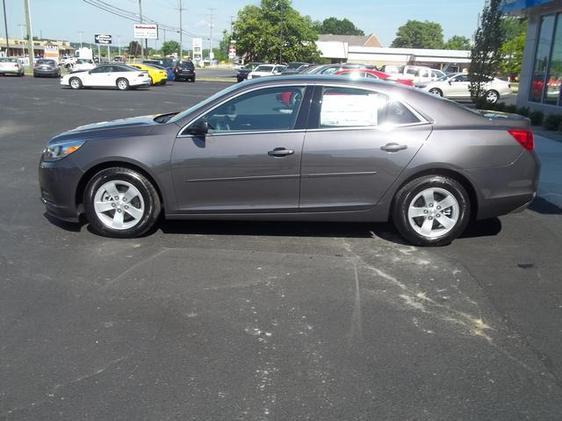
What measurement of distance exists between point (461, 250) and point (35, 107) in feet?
57.8

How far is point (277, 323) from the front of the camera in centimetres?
384

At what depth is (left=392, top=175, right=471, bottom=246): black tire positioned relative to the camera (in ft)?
17.6

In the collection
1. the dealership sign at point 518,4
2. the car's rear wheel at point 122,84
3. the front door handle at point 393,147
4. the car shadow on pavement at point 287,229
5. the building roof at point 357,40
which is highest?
the building roof at point 357,40

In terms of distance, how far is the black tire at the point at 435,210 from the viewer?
17.6 ft

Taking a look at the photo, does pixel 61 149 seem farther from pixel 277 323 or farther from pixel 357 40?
pixel 357 40

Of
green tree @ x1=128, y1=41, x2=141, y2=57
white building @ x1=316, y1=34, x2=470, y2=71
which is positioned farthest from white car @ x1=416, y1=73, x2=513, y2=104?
green tree @ x1=128, y1=41, x2=141, y2=57

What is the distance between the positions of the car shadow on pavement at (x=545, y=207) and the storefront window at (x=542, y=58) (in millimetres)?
12468

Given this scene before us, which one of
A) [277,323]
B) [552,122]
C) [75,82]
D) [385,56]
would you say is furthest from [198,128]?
[385,56]

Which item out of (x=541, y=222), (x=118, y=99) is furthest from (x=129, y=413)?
(x=118, y=99)

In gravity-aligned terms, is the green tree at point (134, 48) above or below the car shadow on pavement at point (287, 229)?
above

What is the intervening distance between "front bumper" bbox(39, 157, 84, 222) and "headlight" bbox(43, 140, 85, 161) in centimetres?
5

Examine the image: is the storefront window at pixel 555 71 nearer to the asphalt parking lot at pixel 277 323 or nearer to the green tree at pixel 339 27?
the asphalt parking lot at pixel 277 323

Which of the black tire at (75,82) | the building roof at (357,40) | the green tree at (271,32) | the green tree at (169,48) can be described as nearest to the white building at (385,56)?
the building roof at (357,40)

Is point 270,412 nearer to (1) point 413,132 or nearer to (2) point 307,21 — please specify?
(1) point 413,132
